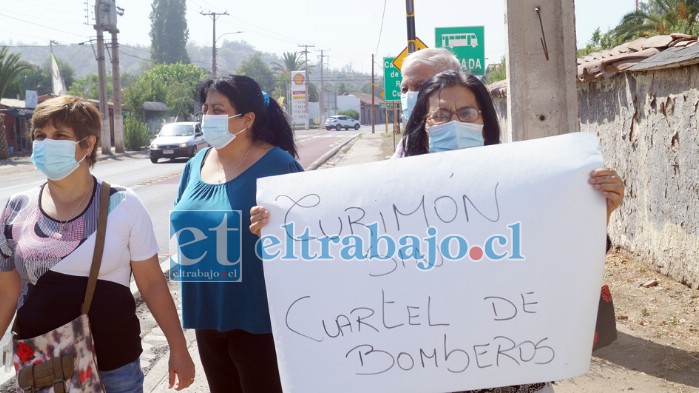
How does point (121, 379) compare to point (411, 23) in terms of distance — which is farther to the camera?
point (411, 23)

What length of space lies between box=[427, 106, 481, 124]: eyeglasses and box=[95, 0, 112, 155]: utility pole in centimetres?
3370

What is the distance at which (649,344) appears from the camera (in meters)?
5.10

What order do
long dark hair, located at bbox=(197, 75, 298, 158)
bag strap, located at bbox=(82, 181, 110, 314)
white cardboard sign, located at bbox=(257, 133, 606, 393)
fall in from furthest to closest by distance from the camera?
long dark hair, located at bbox=(197, 75, 298, 158)
bag strap, located at bbox=(82, 181, 110, 314)
white cardboard sign, located at bbox=(257, 133, 606, 393)

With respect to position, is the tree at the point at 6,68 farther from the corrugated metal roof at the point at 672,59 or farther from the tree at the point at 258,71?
the tree at the point at 258,71

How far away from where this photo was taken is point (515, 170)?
223 cm

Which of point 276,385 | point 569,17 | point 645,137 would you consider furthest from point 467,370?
point 645,137

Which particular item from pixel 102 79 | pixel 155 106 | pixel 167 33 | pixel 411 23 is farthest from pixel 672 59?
pixel 167 33

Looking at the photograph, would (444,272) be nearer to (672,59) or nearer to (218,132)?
(218,132)

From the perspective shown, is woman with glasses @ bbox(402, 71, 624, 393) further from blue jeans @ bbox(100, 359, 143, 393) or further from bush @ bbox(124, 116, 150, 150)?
bush @ bbox(124, 116, 150, 150)

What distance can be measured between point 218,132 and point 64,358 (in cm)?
98

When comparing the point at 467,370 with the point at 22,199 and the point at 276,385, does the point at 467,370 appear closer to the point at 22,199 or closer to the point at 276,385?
the point at 276,385

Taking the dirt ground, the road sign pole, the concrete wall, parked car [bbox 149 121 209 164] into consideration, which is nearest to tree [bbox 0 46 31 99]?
parked car [bbox 149 121 209 164]

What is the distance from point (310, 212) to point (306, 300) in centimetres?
27

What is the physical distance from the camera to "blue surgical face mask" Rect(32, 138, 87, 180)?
8.54ft
